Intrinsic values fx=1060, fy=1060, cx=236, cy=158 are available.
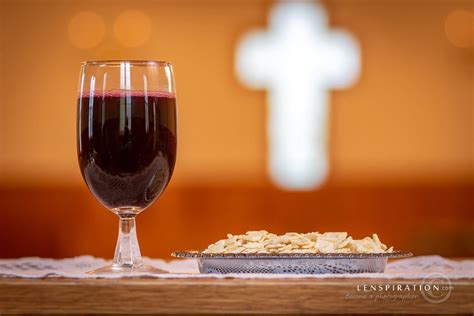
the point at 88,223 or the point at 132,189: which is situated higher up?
the point at 132,189

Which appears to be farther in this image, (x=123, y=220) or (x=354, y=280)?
(x=123, y=220)

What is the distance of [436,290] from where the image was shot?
973mm

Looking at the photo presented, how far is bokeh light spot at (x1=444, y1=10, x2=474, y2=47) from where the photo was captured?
8.04 m

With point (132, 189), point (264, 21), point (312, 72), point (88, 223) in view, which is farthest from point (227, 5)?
point (132, 189)

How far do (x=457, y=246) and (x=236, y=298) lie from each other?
9.98 ft

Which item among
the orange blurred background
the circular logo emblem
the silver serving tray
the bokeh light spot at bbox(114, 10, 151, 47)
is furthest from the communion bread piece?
the bokeh light spot at bbox(114, 10, 151, 47)

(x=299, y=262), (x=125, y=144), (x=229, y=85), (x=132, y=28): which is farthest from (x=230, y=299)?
(x=132, y=28)

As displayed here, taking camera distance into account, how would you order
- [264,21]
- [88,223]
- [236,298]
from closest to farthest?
[236,298]
[88,223]
[264,21]

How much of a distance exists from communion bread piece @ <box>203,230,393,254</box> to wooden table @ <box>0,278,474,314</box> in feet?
0.41

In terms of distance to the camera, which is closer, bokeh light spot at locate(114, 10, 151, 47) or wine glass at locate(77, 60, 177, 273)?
wine glass at locate(77, 60, 177, 273)

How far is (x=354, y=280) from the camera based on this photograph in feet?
3.29

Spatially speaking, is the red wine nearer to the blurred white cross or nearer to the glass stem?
the glass stem

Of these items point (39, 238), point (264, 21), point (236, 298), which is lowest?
point (39, 238)

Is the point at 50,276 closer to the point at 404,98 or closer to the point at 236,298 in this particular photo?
the point at 236,298
